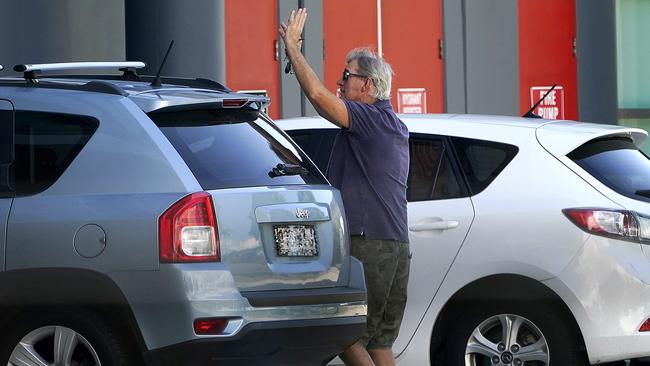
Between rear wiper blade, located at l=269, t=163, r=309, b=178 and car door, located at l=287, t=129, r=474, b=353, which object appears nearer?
rear wiper blade, located at l=269, t=163, r=309, b=178

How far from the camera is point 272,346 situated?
6164 millimetres

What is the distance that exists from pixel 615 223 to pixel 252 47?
22.3 feet

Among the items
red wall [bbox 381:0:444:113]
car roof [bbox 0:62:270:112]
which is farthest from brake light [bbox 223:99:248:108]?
red wall [bbox 381:0:444:113]

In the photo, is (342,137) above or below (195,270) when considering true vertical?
above

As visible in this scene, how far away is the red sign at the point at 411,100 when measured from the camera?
15.2m

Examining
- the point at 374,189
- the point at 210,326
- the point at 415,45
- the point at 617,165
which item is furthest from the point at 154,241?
the point at 415,45

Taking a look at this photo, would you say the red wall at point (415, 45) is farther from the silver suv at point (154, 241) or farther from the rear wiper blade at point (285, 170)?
the silver suv at point (154, 241)

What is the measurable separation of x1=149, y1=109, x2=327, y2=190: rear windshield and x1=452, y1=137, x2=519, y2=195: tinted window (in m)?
1.39

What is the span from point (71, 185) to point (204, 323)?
818mm

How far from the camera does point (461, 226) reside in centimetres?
788

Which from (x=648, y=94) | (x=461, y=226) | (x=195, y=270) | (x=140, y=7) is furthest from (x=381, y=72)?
(x=648, y=94)

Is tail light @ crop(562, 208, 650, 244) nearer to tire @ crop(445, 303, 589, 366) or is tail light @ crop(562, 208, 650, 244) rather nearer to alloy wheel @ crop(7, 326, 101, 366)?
tire @ crop(445, 303, 589, 366)

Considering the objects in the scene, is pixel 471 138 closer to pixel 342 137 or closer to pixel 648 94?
pixel 342 137

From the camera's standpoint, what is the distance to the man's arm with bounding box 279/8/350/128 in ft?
22.4
